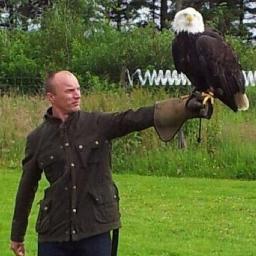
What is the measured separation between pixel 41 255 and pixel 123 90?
11593mm

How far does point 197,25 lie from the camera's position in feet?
20.1

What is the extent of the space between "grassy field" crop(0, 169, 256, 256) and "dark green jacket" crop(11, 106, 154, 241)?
3.23 metres

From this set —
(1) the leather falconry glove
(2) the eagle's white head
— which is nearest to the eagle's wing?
(2) the eagle's white head

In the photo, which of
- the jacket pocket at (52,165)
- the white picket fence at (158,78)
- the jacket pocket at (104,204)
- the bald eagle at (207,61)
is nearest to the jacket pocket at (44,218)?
the jacket pocket at (52,165)

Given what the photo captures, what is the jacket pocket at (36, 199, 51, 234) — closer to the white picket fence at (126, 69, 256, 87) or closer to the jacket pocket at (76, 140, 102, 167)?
the jacket pocket at (76, 140, 102, 167)

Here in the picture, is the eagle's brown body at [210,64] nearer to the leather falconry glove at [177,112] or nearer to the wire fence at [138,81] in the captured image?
the leather falconry glove at [177,112]

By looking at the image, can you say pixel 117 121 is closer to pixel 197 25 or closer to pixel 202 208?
pixel 197 25

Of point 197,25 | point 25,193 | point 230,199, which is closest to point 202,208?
point 230,199

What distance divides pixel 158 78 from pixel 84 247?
15633 millimetres

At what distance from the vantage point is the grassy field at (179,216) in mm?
8250

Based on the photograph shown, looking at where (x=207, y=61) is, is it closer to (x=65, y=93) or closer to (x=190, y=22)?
(x=190, y=22)

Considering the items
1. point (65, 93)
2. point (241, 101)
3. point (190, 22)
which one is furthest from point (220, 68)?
point (65, 93)

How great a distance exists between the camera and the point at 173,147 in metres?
14.0

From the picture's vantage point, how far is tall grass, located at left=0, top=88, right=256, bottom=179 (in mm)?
13516
